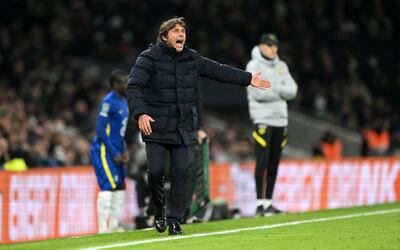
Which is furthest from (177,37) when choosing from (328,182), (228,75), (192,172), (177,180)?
(328,182)

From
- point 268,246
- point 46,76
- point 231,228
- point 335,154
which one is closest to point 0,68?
point 46,76

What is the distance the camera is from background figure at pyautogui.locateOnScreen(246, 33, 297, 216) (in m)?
13.9

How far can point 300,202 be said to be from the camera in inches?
759

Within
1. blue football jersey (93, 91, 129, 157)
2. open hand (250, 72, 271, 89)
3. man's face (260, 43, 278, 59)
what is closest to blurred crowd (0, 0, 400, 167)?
blue football jersey (93, 91, 129, 157)

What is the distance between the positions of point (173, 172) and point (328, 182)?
8.79 metres

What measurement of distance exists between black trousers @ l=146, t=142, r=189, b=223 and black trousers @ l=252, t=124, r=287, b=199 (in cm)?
310

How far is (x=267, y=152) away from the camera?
1396 cm

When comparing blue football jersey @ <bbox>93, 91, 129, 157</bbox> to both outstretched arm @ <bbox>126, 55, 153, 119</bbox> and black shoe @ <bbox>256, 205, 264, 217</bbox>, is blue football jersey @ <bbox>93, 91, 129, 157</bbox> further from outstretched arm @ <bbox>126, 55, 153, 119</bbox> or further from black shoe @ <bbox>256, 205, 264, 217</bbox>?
outstretched arm @ <bbox>126, 55, 153, 119</bbox>

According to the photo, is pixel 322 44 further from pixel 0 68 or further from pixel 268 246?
pixel 268 246

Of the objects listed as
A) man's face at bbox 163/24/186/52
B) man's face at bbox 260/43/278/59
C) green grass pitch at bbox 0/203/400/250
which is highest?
man's face at bbox 260/43/278/59

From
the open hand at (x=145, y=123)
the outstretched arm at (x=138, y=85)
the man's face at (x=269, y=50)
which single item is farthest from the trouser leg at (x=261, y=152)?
the open hand at (x=145, y=123)

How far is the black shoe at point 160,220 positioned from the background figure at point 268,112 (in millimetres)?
3113

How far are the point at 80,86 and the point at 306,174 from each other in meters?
7.18

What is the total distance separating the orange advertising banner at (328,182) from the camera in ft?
62.6
